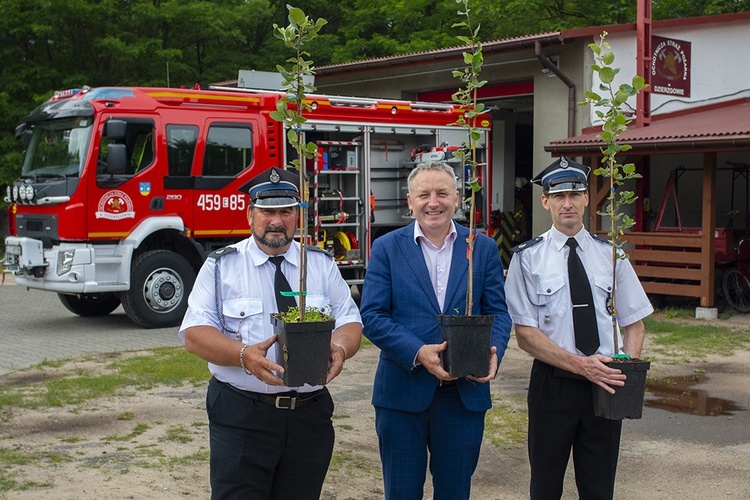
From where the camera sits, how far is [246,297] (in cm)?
372

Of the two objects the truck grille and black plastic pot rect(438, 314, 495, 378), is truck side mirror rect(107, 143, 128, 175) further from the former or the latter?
black plastic pot rect(438, 314, 495, 378)

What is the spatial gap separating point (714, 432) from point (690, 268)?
7.25 m

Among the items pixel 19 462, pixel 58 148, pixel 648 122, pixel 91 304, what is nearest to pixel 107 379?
pixel 19 462

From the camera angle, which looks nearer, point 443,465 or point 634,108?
point 443,465

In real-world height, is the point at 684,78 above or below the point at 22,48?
below

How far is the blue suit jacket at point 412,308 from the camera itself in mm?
3879

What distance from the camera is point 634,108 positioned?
1664 cm

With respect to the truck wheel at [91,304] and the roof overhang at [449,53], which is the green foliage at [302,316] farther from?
the roof overhang at [449,53]

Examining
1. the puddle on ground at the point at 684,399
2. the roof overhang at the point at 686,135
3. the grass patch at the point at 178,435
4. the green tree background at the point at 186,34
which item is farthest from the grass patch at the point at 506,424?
the green tree background at the point at 186,34

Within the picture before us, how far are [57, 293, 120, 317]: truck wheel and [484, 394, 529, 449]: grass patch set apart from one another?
742 cm

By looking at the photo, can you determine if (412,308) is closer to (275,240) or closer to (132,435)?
(275,240)

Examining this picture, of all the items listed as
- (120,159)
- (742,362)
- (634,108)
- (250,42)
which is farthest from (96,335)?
(250,42)

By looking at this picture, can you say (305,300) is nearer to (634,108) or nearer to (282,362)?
(282,362)

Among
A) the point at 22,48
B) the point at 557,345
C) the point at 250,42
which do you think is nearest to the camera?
the point at 557,345
